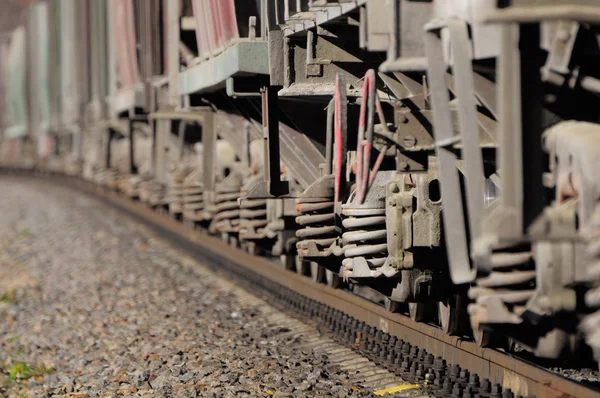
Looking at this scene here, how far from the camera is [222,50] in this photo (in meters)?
7.52

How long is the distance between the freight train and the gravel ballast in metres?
0.64

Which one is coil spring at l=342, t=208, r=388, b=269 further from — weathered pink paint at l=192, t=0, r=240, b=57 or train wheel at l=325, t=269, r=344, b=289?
train wheel at l=325, t=269, r=344, b=289

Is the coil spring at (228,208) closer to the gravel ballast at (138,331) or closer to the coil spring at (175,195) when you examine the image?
the gravel ballast at (138,331)

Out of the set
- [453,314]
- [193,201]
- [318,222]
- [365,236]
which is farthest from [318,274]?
[193,201]

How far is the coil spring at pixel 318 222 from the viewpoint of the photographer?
660cm

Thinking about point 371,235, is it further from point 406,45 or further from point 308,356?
point 406,45

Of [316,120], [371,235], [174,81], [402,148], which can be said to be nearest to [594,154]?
[402,148]

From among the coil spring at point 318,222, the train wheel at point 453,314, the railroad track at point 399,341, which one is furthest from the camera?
the coil spring at point 318,222

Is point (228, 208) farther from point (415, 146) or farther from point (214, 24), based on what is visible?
point (415, 146)

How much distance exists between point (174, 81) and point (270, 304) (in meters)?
2.84

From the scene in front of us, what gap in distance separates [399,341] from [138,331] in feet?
7.40

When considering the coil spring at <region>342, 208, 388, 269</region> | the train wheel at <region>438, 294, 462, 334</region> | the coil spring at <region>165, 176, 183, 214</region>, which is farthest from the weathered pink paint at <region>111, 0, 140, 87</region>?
the coil spring at <region>342, 208, 388, 269</region>

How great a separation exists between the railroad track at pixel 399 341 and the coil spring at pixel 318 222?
71cm

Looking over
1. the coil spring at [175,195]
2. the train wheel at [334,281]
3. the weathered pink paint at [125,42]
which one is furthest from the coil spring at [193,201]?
the train wheel at [334,281]
